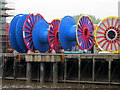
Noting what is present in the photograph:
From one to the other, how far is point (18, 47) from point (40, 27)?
4.82m

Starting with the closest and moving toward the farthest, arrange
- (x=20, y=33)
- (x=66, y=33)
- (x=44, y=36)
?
(x=66, y=33)
(x=44, y=36)
(x=20, y=33)

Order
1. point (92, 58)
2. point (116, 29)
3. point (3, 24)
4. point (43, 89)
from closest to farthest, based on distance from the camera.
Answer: point (43, 89) < point (92, 58) < point (116, 29) < point (3, 24)

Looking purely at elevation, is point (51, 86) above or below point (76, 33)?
below

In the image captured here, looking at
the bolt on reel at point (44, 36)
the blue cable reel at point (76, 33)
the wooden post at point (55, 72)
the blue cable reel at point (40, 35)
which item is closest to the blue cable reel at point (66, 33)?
the blue cable reel at point (76, 33)

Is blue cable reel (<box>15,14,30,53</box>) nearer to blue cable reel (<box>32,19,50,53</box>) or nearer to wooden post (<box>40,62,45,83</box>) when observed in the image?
blue cable reel (<box>32,19,50,53</box>)

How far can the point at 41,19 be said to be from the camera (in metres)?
47.7

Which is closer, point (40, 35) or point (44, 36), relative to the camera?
point (40, 35)

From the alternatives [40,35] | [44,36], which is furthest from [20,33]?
[44,36]

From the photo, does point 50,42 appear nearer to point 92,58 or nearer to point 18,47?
point 18,47

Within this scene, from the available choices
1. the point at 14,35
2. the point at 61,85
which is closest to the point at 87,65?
the point at 61,85

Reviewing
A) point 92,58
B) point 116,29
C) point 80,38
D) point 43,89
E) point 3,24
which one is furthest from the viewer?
point 3,24

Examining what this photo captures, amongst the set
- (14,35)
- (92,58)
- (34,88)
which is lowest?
(34,88)

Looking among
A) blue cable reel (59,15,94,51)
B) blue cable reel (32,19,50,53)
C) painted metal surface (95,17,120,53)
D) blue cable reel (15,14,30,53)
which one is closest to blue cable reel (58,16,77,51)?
blue cable reel (59,15,94,51)

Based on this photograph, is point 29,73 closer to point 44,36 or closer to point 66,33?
point 44,36
